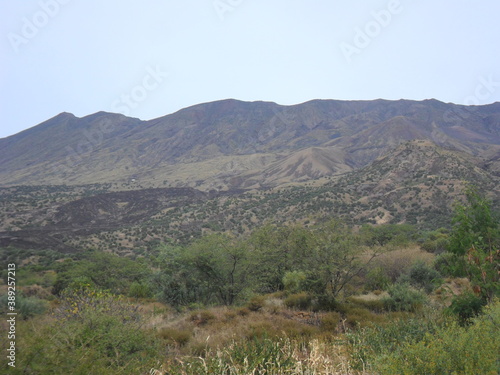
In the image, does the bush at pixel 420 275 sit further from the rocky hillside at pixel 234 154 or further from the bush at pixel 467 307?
the rocky hillside at pixel 234 154

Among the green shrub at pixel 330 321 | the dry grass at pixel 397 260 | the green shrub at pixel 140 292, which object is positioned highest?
the green shrub at pixel 330 321

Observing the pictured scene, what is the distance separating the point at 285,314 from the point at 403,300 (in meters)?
4.99

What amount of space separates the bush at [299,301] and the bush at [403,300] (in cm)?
310

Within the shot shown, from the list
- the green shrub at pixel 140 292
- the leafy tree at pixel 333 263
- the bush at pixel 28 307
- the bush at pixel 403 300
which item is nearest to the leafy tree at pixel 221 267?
the leafy tree at pixel 333 263

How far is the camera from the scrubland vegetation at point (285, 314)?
191 inches

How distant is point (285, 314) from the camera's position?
38.4ft

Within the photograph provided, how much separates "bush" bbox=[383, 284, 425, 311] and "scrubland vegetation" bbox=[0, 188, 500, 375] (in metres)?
0.08

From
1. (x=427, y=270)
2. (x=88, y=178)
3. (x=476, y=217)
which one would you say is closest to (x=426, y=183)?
(x=427, y=270)

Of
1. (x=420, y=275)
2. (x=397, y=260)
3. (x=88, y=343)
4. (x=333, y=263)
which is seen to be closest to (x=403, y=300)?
(x=333, y=263)

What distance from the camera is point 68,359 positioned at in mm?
4035

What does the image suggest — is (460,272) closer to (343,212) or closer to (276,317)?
(276,317)

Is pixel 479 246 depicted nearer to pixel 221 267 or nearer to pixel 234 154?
pixel 221 267

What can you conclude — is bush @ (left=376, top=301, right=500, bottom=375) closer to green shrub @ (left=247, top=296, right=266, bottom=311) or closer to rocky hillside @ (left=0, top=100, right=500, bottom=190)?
green shrub @ (left=247, top=296, right=266, bottom=311)

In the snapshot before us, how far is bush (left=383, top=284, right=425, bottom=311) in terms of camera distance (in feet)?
40.0
